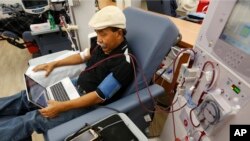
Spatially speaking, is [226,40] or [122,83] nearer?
[226,40]

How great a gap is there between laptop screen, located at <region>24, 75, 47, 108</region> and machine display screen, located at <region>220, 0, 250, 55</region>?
1107mm

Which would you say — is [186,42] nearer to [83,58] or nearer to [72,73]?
[83,58]

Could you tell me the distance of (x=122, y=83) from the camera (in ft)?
3.45

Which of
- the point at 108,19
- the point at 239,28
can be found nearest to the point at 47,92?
the point at 108,19

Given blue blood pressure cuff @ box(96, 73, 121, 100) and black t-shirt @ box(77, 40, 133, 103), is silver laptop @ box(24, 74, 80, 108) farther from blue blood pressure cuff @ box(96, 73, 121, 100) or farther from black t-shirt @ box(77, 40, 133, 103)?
blue blood pressure cuff @ box(96, 73, 121, 100)

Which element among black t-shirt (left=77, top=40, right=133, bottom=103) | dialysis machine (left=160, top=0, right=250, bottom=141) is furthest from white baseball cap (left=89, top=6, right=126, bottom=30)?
dialysis machine (left=160, top=0, right=250, bottom=141)

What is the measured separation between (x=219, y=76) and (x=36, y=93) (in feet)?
3.68

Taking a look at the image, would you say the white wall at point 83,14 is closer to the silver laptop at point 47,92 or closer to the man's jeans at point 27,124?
the silver laptop at point 47,92

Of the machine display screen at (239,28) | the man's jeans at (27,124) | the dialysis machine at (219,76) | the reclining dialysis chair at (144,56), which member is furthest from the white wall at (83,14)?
the machine display screen at (239,28)

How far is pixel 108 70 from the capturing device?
115cm

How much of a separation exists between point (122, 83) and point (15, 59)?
2804 mm

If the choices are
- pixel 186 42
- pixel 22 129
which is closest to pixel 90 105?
pixel 22 129

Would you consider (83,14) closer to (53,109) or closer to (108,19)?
(108,19)

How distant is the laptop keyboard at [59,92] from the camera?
3.99 feet
